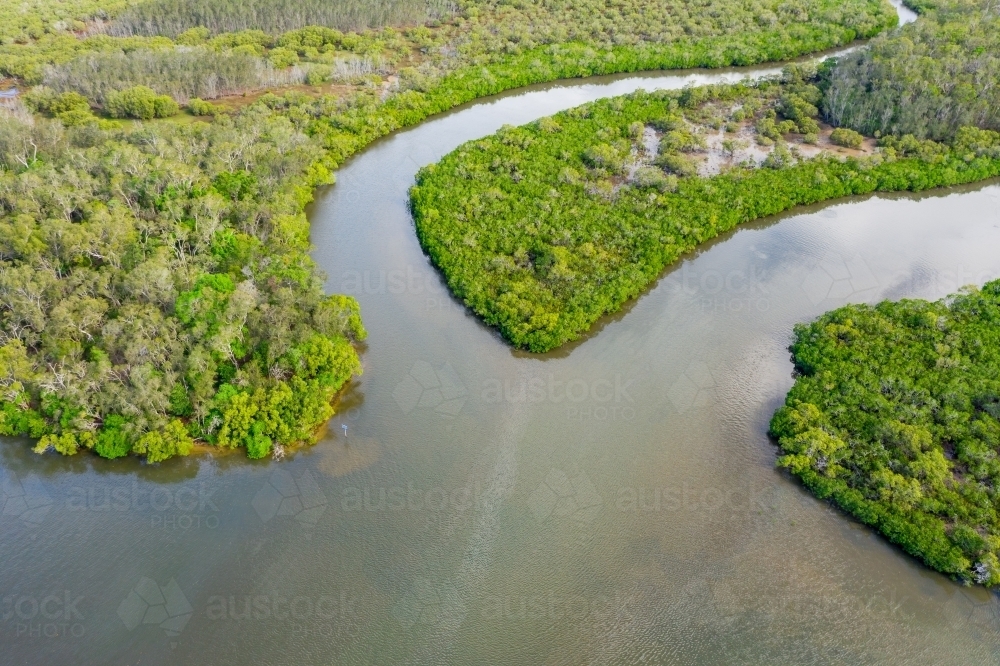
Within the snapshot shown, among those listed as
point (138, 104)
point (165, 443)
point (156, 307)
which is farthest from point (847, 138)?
point (138, 104)

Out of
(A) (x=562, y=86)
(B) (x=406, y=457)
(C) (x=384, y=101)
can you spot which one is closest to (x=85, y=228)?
(B) (x=406, y=457)

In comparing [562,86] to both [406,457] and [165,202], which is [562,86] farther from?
[406,457]

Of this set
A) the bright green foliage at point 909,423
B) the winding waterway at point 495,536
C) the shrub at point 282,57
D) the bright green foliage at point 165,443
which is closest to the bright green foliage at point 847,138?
the bright green foliage at point 909,423

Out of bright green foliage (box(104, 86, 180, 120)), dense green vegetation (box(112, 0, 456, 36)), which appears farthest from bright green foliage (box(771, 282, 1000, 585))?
dense green vegetation (box(112, 0, 456, 36))

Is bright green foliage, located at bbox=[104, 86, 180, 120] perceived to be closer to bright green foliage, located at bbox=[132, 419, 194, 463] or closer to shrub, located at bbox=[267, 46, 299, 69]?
shrub, located at bbox=[267, 46, 299, 69]

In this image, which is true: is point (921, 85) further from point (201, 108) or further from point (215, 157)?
point (201, 108)

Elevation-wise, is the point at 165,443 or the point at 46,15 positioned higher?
the point at 46,15

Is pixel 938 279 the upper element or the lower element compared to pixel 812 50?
lower
